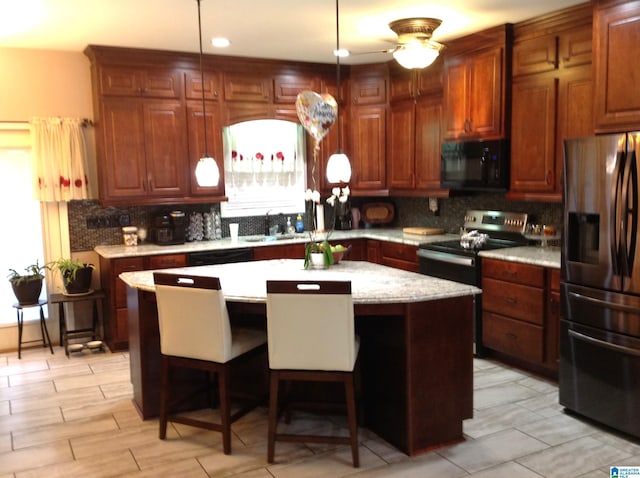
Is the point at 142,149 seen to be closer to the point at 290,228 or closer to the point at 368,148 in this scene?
the point at 290,228

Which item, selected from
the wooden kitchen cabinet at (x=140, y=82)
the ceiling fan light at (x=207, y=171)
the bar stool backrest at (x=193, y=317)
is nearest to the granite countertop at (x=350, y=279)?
the bar stool backrest at (x=193, y=317)

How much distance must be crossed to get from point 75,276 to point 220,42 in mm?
2316

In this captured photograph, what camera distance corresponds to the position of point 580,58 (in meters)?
3.97

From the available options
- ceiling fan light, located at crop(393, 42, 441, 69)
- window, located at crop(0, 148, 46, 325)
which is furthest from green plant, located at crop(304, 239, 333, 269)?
window, located at crop(0, 148, 46, 325)

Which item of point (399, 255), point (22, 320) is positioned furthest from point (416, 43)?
point (22, 320)

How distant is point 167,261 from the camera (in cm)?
495

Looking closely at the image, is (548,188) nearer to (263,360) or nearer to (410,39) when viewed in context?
(410,39)

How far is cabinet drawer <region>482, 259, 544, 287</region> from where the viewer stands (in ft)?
13.2

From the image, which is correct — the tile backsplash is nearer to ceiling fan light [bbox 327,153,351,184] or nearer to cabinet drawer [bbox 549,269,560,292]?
cabinet drawer [bbox 549,269,560,292]

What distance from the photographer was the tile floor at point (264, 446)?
2.91 meters

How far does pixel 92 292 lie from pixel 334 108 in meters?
2.88

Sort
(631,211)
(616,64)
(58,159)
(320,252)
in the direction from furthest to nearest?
1. (58,159)
2. (320,252)
3. (616,64)
4. (631,211)

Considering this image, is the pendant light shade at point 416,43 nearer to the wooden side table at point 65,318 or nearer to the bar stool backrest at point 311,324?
the bar stool backrest at point 311,324

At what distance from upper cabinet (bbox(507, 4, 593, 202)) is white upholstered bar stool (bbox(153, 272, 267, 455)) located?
2525 millimetres
